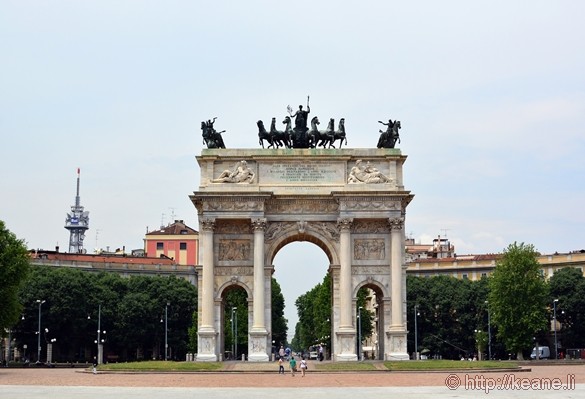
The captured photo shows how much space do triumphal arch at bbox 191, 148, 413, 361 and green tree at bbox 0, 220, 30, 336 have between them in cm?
1377

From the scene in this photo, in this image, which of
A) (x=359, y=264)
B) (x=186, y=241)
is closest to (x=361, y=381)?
(x=359, y=264)

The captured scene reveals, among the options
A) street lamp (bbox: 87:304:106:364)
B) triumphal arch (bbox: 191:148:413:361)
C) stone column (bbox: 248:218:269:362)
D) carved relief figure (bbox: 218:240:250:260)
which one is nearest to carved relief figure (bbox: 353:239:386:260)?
triumphal arch (bbox: 191:148:413:361)

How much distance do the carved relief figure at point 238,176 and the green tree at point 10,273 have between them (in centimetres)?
1595

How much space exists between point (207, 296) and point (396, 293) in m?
12.9

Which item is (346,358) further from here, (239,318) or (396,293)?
(239,318)

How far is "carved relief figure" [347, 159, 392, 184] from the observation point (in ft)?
217

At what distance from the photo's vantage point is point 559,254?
121 metres

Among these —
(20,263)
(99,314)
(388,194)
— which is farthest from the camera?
(99,314)

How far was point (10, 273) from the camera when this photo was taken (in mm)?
68750

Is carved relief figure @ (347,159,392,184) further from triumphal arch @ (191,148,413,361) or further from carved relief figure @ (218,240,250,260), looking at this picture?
carved relief figure @ (218,240,250,260)

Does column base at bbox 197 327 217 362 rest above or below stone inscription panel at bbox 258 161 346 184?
below

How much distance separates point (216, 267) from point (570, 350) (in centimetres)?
5327

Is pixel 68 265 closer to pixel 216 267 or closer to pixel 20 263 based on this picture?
pixel 20 263

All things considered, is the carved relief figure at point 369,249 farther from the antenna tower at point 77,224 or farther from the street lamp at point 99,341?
the antenna tower at point 77,224
